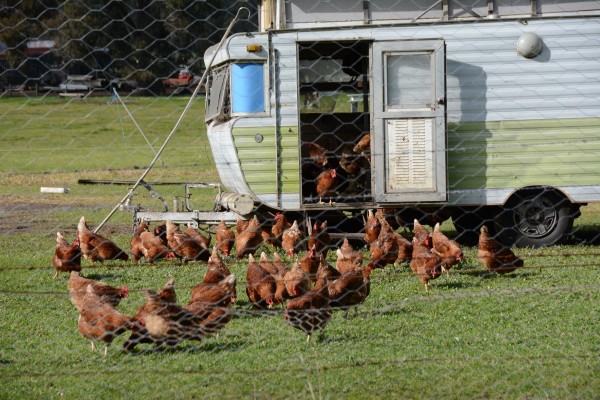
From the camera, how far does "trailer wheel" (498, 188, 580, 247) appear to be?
34.0 feet

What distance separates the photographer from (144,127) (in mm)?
22375

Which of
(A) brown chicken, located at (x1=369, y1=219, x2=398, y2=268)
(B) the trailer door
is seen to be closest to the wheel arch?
(B) the trailer door

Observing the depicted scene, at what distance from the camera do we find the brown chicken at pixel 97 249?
29.7 ft

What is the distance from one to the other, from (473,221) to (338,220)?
1591 millimetres

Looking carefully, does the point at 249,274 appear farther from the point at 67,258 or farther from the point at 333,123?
the point at 333,123

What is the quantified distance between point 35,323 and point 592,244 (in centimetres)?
644

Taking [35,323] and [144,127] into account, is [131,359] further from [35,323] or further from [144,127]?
[144,127]

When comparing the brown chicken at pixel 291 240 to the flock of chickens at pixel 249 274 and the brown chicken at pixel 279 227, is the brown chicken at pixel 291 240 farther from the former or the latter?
the brown chicken at pixel 279 227

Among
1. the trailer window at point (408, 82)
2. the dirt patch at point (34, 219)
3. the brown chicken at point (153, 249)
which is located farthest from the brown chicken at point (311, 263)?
the dirt patch at point (34, 219)

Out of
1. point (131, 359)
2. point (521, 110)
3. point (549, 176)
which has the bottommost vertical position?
point (131, 359)

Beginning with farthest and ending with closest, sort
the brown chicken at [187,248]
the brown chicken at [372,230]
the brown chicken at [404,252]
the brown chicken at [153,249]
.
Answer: the brown chicken at [372,230] < the brown chicken at [187,248] < the brown chicken at [153,249] < the brown chicken at [404,252]

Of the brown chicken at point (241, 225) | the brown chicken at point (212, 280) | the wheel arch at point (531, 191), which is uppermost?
the wheel arch at point (531, 191)

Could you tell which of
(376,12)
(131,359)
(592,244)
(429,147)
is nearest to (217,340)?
(131,359)

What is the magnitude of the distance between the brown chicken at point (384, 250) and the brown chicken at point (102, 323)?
2951 mm
